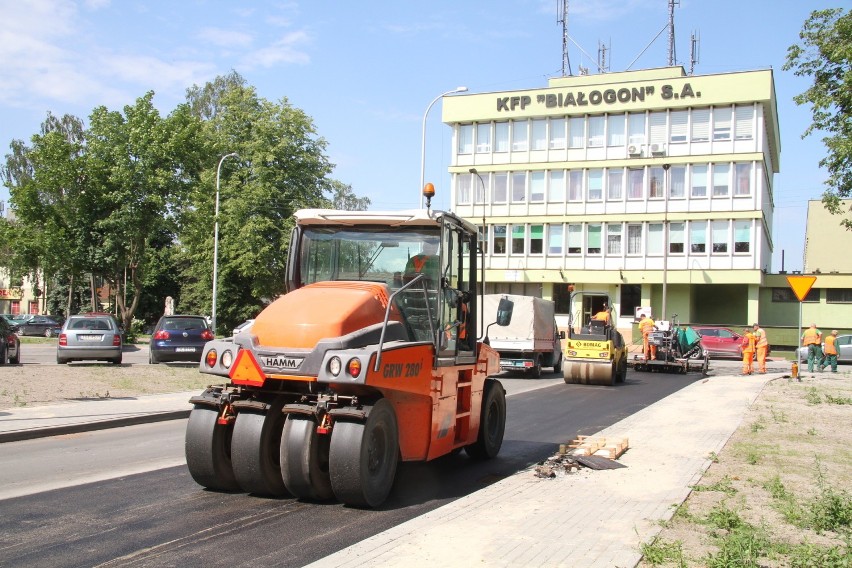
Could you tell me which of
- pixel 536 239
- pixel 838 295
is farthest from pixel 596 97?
pixel 838 295

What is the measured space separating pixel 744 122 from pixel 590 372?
107ft

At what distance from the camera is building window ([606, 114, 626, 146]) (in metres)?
53.7

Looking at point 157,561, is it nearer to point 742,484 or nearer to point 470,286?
point 470,286

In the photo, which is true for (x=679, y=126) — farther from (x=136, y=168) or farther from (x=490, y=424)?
(x=490, y=424)

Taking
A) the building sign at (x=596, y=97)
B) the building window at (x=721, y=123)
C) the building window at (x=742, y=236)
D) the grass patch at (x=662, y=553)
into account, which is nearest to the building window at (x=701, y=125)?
the building window at (x=721, y=123)

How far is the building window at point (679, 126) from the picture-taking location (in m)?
52.0

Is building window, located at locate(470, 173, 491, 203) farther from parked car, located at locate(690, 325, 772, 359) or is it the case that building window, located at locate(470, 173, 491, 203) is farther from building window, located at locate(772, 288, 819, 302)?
parked car, located at locate(690, 325, 772, 359)

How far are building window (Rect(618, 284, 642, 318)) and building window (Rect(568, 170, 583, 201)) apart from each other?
21.5 feet

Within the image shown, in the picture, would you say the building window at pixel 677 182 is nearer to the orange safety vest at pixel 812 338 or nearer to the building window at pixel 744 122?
the building window at pixel 744 122

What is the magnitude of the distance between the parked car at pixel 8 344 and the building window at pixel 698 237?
1562 inches

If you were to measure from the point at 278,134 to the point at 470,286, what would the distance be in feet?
138

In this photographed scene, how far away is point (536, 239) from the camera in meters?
55.7

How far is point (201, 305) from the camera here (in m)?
55.7

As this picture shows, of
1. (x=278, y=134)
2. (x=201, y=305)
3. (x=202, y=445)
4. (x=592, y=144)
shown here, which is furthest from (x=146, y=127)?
(x=202, y=445)
